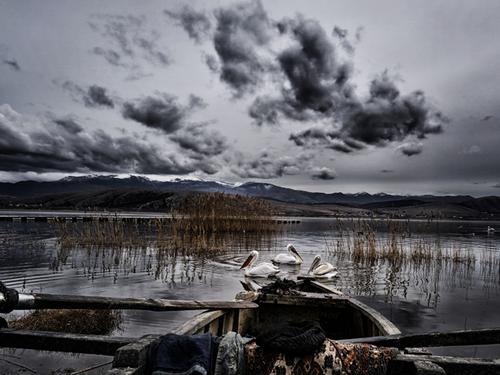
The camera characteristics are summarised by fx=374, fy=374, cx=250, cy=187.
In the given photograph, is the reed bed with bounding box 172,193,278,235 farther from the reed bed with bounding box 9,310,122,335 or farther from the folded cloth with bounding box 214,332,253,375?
the folded cloth with bounding box 214,332,253,375

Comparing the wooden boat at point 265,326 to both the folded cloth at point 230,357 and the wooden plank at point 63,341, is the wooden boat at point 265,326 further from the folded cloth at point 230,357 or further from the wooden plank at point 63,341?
the folded cloth at point 230,357

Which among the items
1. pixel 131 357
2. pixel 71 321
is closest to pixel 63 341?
pixel 131 357

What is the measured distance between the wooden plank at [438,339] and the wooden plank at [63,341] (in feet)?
8.23

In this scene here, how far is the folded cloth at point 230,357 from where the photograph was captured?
2871 mm

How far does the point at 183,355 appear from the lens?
9.73ft

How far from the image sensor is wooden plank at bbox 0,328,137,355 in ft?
11.9

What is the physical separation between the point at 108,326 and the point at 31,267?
27.1ft

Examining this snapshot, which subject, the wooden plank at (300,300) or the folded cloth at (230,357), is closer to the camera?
the folded cloth at (230,357)

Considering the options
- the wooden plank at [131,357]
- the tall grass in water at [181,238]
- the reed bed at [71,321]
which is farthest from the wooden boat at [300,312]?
the tall grass in water at [181,238]

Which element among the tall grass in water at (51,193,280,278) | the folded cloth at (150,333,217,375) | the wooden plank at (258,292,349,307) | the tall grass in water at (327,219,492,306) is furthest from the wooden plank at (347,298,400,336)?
the tall grass in water at (51,193,280,278)

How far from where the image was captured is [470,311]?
9.93 m

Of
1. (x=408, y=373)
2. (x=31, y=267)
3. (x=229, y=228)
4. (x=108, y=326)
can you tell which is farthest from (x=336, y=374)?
(x=229, y=228)

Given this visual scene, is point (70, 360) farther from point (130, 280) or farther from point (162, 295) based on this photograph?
point (130, 280)

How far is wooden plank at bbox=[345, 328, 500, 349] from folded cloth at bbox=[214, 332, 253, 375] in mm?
1501
